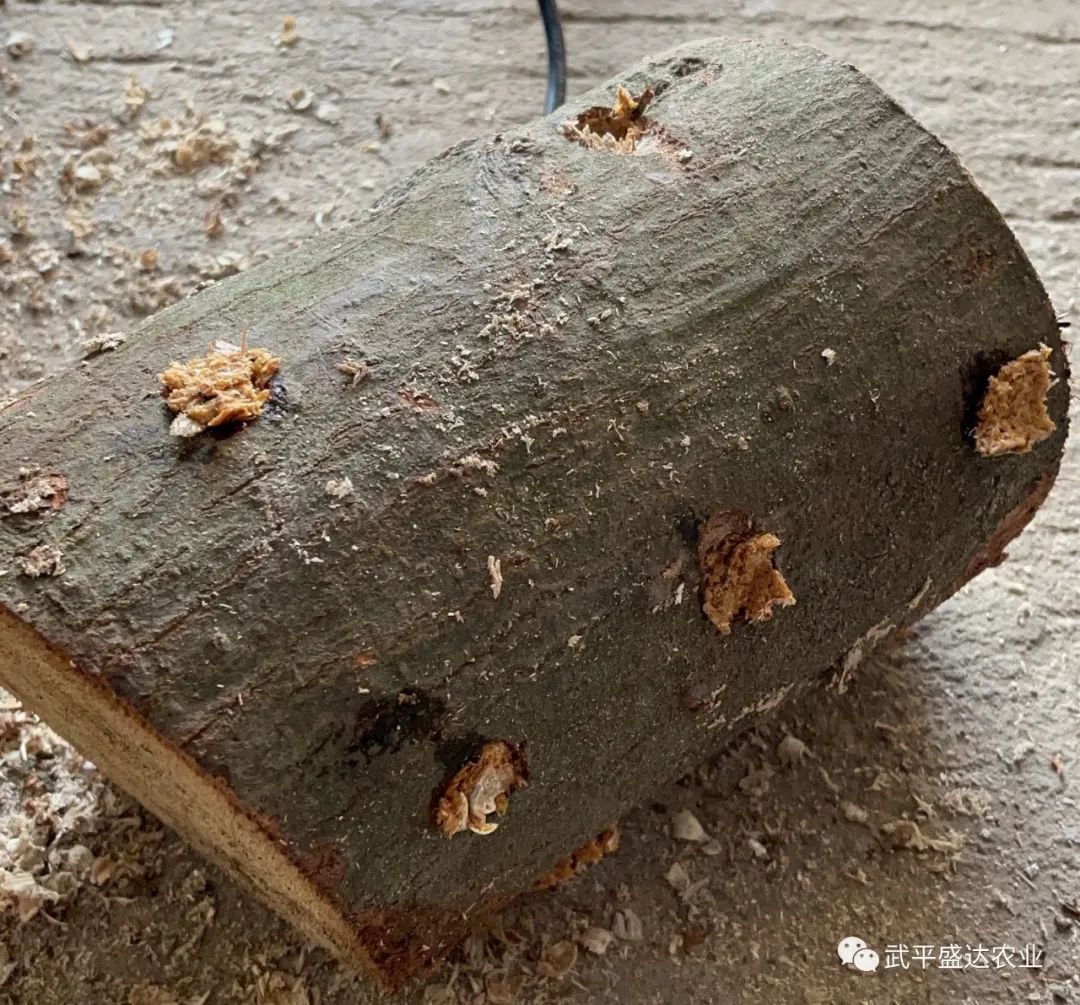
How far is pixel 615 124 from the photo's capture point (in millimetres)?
1088

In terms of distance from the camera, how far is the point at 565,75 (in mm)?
1995

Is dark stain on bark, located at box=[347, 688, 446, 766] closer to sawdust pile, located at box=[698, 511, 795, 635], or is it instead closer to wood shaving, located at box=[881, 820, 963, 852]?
sawdust pile, located at box=[698, 511, 795, 635]

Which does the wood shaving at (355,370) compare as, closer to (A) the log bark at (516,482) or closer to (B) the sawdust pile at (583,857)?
(A) the log bark at (516,482)

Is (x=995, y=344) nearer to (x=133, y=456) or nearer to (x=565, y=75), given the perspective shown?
(x=133, y=456)

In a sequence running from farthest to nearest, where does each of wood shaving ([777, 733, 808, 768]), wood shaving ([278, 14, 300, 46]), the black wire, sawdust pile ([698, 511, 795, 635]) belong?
wood shaving ([278, 14, 300, 46])
the black wire
wood shaving ([777, 733, 808, 768])
sawdust pile ([698, 511, 795, 635])

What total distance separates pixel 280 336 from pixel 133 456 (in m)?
0.15

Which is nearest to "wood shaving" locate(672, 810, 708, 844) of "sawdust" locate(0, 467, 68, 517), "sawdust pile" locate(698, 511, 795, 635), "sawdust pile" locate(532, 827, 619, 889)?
"sawdust pile" locate(532, 827, 619, 889)

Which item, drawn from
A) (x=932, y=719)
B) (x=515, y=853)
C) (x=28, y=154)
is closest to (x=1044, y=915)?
(x=932, y=719)

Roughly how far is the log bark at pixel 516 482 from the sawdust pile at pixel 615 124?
1 centimetres

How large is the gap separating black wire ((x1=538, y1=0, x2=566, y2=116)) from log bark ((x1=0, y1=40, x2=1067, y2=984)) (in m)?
0.84

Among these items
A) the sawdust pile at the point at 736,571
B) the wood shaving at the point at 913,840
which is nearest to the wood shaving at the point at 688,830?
the wood shaving at the point at 913,840

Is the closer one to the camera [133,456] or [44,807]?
[133,456]

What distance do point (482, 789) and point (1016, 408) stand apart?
0.58m

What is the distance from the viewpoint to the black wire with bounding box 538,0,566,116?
1931 mm
